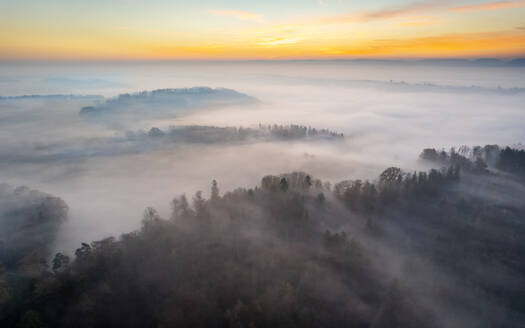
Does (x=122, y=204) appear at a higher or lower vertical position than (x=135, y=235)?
lower

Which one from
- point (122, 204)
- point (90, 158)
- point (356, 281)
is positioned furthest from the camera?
point (90, 158)

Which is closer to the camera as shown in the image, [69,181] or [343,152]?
[69,181]

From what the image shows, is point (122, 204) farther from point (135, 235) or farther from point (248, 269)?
point (248, 269)

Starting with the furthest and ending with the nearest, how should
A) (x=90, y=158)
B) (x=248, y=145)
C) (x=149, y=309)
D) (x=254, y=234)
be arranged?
1. (x=248, y=145)
2. (x=90, y=158)
3. (x=254, y=234)
4. (x=149, y=309)

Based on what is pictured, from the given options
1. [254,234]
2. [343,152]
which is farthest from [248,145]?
[254,234]

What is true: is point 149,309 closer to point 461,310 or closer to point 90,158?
point 461,310

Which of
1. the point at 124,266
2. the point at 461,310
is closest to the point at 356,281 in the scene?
the point at 461,310
